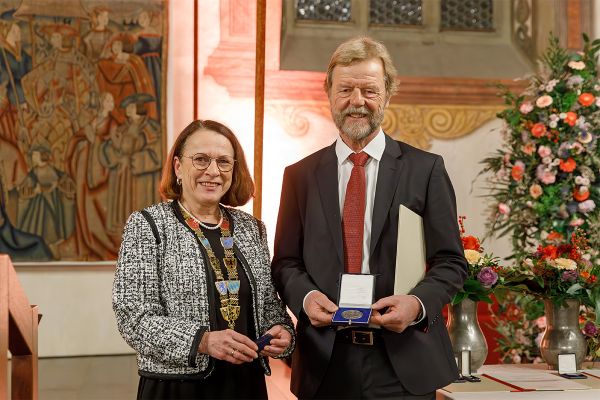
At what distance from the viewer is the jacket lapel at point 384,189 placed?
264 cm

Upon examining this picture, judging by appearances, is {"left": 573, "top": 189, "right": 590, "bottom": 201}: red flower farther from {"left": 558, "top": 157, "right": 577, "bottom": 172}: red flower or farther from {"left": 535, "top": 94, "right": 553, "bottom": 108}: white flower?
{"left": 535, "top": 94, "right": 553, "bottom": 108}: white flower

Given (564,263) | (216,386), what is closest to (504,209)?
(564,263)

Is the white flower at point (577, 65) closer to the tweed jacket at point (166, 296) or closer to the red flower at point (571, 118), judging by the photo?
the red flower at point (571, 118)

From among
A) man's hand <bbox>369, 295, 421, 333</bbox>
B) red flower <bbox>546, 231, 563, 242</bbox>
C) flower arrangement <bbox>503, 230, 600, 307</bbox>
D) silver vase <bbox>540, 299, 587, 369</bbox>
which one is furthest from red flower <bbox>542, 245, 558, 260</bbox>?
red flower <bbox>546, 231, 563, 242</bbox>

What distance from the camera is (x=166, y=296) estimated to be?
102 inches

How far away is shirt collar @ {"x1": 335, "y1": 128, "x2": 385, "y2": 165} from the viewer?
2764 mm

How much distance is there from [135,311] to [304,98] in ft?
20.1

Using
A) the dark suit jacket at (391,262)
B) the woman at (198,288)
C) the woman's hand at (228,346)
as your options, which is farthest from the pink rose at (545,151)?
the woman's hand at (228,346)

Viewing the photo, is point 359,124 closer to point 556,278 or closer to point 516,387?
point 516,387

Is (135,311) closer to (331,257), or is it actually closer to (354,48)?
(331,257)

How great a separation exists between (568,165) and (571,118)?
0.36 m

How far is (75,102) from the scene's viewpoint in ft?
26.1

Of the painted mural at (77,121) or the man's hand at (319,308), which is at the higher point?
the painted mural at (77,121)

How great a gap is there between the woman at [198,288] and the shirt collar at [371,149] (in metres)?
0.34
